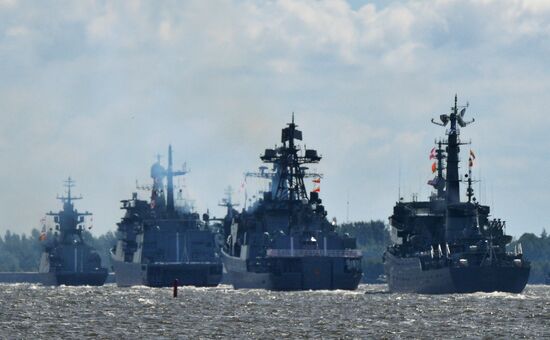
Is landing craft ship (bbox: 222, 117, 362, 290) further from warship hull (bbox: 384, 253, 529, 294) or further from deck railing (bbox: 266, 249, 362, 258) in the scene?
warship hull (bbox: 384, 253, 529, 294)

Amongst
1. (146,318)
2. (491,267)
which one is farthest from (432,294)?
(146,318)

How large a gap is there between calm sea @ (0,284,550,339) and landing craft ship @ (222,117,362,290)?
116 feet

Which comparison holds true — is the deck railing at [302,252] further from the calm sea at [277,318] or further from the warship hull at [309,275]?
the calm sea at [277,318]

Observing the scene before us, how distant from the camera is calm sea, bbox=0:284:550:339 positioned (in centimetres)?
8706

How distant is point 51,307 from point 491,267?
4800 cm

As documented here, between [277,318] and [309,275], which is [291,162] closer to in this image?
[309,275]

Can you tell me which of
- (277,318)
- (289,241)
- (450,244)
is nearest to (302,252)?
(289,241)

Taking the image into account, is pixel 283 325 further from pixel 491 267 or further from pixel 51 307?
pixel 491 267

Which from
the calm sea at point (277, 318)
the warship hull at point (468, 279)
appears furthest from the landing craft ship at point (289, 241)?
the calm sea at point (277, 318)

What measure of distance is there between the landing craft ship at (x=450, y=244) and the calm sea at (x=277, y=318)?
31.0 ft

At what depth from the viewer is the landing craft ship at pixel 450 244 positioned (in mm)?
148875

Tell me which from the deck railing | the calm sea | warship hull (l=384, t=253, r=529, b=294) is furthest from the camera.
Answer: the deck railing

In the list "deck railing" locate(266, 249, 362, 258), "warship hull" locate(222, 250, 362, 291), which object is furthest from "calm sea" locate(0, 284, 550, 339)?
"deck railing" locate(266, 249, 362, 258)

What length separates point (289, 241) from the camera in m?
176
